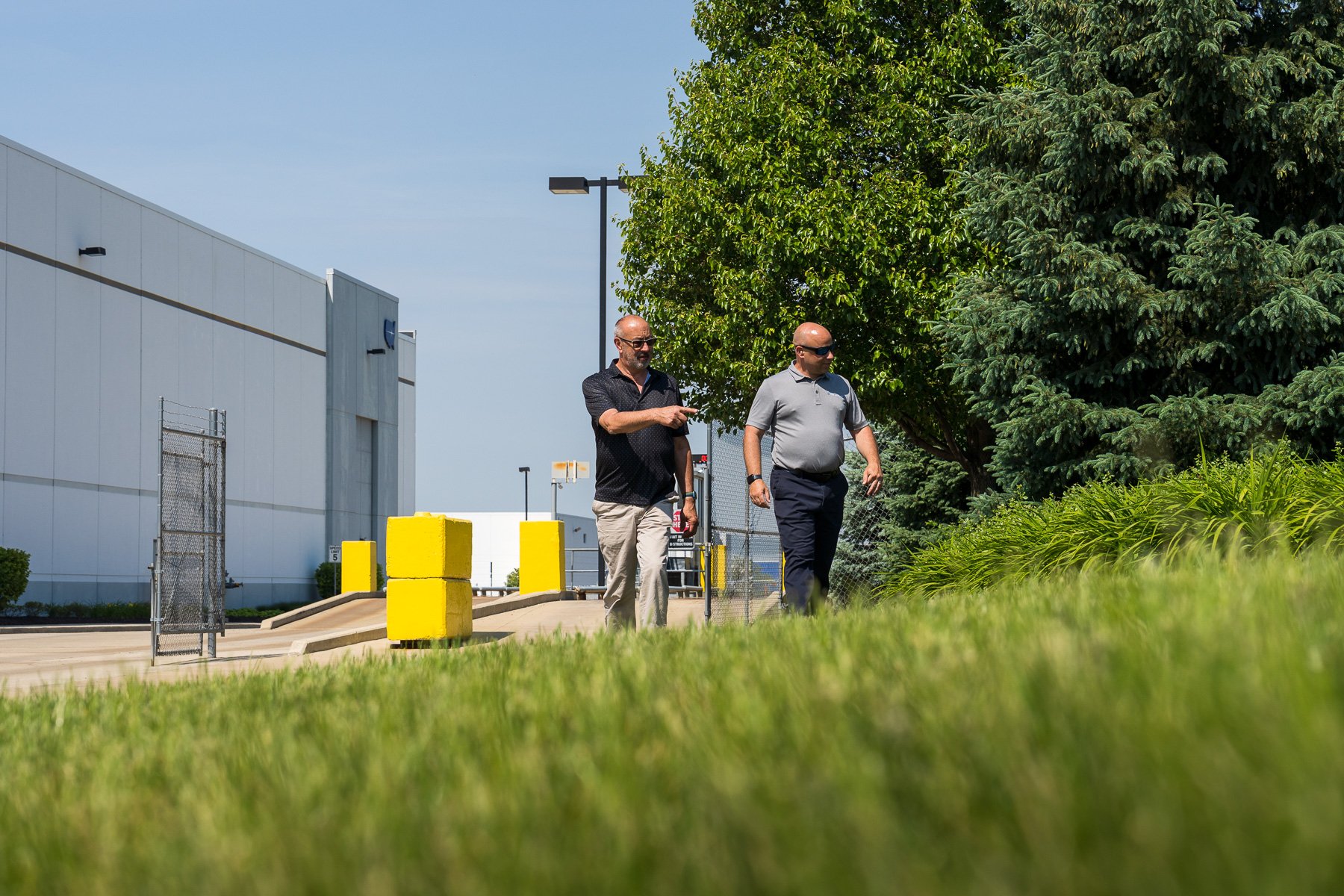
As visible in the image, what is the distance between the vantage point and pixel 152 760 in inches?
124

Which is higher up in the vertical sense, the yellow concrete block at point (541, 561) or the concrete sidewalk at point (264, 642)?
the yellow concrete block at point (541, 561)

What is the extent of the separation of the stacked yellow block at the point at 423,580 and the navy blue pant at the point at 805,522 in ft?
20.0

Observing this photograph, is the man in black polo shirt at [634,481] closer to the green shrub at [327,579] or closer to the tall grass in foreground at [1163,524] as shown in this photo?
the tall grass in foreground at [1163,524]

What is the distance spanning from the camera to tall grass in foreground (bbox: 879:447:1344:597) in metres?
7.67

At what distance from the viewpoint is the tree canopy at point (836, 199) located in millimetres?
19031

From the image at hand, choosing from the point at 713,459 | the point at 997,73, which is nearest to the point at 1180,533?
the point at 713,459

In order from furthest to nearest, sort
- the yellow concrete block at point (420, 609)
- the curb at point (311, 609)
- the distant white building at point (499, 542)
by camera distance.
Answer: the distant white building at point (499, 542), the curb at point (311, 609), the yellow concrete block at point (420, 609)

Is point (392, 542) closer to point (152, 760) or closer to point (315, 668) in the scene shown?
point (315, 668)

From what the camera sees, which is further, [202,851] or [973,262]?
[973,262]

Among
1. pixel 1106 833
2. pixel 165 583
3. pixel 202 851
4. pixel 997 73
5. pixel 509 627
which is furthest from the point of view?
pixel 997 73

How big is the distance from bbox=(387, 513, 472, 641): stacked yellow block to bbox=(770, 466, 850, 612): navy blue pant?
609 centimetres

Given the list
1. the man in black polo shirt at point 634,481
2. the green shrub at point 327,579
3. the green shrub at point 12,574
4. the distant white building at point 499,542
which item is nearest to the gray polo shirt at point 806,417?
the man in black polo shirt at point 634,481

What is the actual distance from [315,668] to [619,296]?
1811cm

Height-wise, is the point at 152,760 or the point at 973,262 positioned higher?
the point at 973,262
